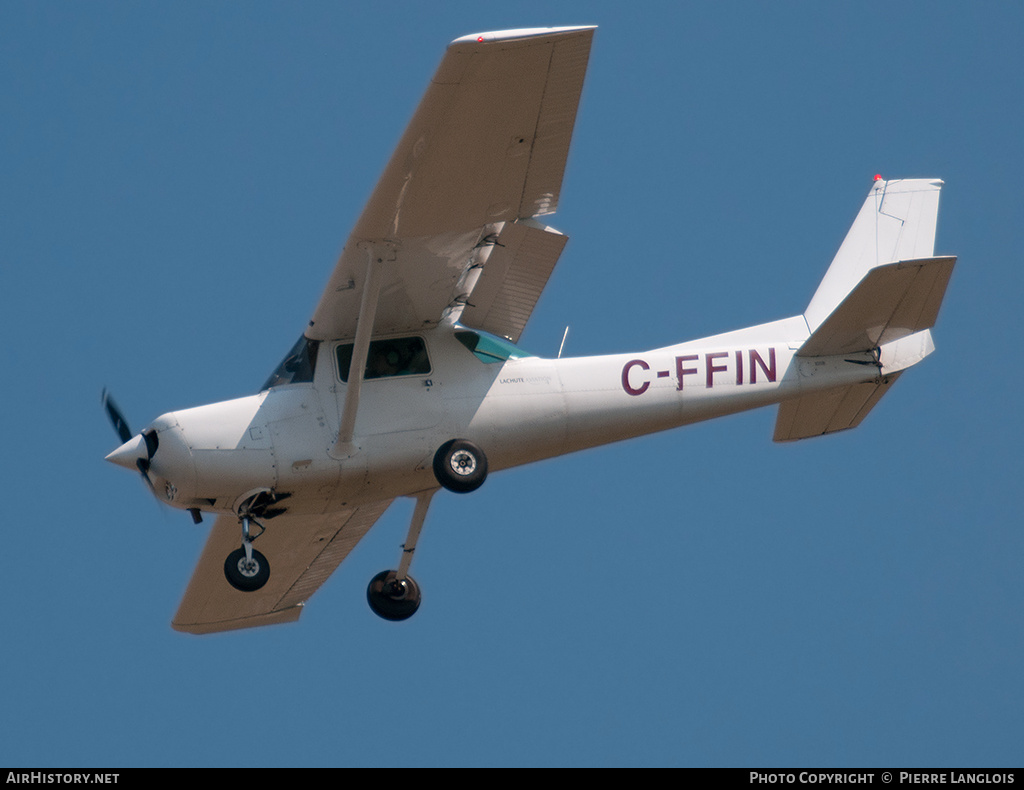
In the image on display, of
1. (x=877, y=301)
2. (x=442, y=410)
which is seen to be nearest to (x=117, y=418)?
(x=442, y=410)

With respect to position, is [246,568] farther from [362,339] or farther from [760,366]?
[760,366]

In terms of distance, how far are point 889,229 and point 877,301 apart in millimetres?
2602

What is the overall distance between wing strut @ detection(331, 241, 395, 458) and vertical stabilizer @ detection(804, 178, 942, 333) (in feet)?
19.0

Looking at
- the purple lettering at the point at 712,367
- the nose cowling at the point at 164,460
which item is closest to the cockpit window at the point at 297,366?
the nose cowling at the point at 164,460

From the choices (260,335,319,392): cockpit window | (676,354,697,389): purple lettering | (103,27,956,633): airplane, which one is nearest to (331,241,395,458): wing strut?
(103,27,956,633): airplane

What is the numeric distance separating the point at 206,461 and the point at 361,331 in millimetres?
1904

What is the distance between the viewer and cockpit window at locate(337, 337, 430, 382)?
1515cm

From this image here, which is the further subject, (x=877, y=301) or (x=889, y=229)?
(x=889, y=229)

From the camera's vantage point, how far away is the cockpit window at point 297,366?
15.0m

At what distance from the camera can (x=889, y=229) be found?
1773 cm

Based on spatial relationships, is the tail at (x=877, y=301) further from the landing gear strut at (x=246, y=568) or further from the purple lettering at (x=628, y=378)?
the landing gear strut at (x=246, y=568)
